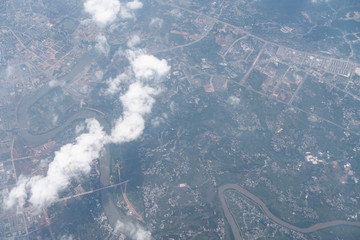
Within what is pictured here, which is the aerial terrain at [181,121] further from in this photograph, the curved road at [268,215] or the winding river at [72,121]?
the winding river at [72,121]

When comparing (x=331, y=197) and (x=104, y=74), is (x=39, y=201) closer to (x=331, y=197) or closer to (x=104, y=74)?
(x=104, y=74)

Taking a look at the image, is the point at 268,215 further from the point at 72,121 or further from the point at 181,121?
the point at 72,121

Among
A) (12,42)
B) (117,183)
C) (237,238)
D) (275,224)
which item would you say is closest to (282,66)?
(275,224)

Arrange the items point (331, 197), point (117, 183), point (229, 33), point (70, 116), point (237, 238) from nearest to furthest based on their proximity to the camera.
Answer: point (237, 238), point (331, 197), point (117, 183), point (70, 116), point (229, 33)

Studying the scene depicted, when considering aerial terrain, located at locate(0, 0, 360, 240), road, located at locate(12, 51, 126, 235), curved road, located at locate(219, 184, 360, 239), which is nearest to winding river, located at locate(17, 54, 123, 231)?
road, located at locate(12, 51, 126, 235)

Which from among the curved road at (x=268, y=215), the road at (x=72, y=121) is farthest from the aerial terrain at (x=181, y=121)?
the road at (x=72, y=121)

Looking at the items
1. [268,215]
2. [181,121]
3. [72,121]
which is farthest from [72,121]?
[268,215]

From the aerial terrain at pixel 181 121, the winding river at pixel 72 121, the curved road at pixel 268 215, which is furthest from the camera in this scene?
the winding river at pixel 72 121

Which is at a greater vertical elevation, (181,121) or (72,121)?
(181,121)
